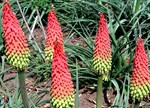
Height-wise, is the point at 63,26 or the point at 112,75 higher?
the point at 63,26

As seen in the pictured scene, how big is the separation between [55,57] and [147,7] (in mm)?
4152

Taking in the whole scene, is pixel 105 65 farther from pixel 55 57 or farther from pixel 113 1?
pixel 113 1

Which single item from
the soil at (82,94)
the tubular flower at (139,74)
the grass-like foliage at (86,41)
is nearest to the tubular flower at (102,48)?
the tubular flower at (139,74)

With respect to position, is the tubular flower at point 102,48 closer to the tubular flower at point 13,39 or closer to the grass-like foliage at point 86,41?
the tubular flower at point 13,39

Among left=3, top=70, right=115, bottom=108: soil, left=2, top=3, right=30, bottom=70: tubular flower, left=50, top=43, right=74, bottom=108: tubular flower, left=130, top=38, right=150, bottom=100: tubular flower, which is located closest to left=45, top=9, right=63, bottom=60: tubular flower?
left=2, top=3, right=30, bottom=70: tubular flower

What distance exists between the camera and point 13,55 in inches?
103

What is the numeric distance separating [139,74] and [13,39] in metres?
0.80

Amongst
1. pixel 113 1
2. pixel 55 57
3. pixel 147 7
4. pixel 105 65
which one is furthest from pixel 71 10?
pixel 55 57

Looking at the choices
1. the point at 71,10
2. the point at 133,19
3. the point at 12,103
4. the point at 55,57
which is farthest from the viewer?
the point at 71,10

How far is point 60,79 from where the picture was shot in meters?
2.23

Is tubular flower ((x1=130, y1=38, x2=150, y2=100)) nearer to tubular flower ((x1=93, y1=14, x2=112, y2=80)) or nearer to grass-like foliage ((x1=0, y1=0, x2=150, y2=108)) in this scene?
tubular flower ((x1=93, y1=14, x2=112, y2=80))

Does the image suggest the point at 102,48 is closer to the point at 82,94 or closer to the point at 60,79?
the point at 60,79

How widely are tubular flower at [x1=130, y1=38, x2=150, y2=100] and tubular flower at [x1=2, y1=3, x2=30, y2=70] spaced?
0.70 metres

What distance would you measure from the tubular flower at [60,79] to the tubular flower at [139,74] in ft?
1.51
